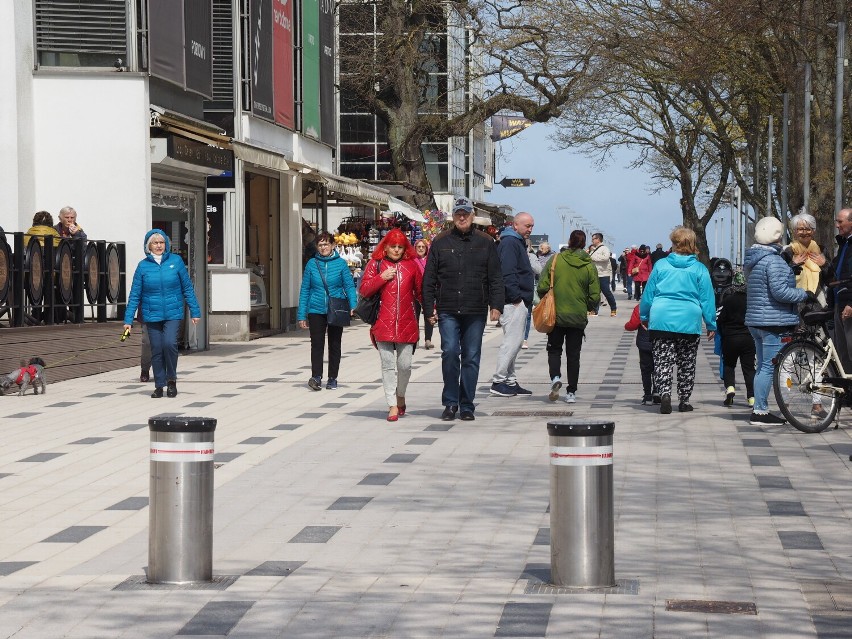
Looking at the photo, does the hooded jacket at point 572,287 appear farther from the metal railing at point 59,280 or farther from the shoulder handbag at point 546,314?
the metal railing at point 59,280

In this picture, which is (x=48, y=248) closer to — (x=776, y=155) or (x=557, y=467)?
(x=557, y=467)

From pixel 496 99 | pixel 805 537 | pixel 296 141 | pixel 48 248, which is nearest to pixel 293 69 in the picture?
pixel 296 141

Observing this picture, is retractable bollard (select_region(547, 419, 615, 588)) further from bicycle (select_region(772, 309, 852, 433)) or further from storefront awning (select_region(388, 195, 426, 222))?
storefront awning (select_region(388, 195, 426, 222))

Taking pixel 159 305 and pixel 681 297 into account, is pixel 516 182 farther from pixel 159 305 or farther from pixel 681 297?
pixel 681 297

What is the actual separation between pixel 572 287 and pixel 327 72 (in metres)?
20.8

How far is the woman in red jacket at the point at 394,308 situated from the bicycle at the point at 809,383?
3.20 meters

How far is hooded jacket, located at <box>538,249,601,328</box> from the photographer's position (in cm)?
1598

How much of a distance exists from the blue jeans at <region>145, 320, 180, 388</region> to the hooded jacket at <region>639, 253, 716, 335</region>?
519cm

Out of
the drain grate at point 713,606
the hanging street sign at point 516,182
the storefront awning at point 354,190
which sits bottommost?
the drain grate at point 713,606

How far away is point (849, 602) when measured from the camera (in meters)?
6.45

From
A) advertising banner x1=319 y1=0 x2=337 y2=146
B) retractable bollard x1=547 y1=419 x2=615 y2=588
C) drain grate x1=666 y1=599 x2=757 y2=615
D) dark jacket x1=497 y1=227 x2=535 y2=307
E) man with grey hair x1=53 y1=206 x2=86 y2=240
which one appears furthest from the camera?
advertising banner x1=319 y1=0 x2=337 y2=146

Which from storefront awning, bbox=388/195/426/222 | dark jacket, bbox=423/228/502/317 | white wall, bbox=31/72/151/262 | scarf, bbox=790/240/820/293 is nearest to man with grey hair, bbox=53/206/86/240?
white wall, bbox=31/72/151/262

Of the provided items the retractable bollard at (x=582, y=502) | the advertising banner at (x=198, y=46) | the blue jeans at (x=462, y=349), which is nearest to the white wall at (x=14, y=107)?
the advertising banner at (x=198, y=46)

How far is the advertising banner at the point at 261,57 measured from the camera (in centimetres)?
2812
